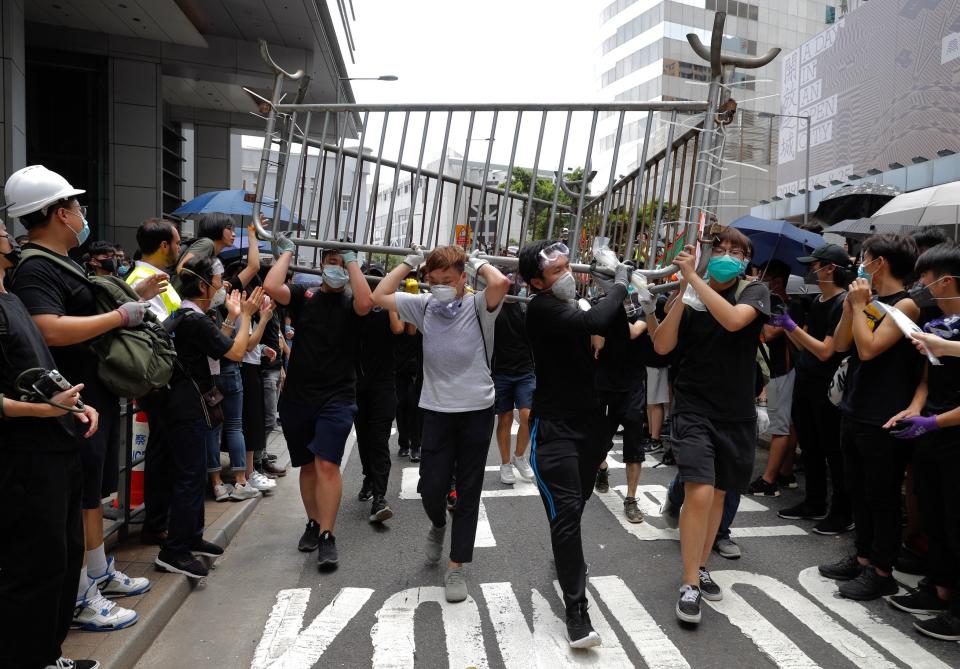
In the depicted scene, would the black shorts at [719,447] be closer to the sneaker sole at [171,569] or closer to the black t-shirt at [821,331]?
the black t-shirt at [821,331]

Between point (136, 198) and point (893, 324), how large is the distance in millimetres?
16433

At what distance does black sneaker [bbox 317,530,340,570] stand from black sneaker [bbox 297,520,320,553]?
0.24 meters

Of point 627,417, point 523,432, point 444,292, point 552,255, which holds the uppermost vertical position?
point 552,255

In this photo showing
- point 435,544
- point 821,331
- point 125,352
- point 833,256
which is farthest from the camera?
point 821,331

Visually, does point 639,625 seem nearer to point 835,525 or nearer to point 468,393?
point 468,393

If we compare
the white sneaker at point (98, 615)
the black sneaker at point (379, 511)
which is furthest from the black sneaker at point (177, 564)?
the black sneaker at point (379, 511)

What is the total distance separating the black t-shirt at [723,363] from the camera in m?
4.06

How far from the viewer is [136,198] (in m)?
16.2

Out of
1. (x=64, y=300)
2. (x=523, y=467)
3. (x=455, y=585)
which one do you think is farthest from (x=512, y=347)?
(x=64, y=300)

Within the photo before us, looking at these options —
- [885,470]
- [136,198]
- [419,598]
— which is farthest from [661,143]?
[136,198]

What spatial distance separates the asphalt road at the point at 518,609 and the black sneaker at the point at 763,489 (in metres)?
0.75

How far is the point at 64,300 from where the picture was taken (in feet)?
9.95

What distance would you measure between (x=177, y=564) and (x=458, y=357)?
2.14 meters

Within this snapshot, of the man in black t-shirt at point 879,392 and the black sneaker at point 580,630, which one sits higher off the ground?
the man in black t-shirt at point 879,392
